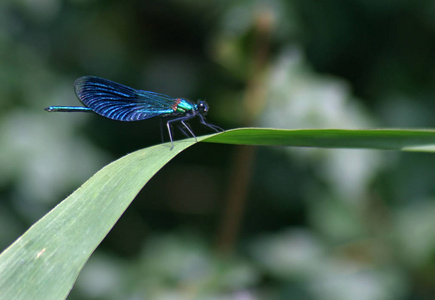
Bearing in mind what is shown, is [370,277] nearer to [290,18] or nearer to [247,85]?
[247,85]

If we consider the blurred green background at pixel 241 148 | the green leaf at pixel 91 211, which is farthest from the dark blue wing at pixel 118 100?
the green leaf at pixel 91 211

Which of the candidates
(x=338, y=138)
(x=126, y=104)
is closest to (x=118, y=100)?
(x=126, y=104)

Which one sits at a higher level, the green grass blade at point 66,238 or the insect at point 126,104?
the insect at point 126,104

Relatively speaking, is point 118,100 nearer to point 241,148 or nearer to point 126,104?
point 126,104

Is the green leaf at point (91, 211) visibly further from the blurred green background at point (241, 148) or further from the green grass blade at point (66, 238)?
the blurred green background at point (241, 148)

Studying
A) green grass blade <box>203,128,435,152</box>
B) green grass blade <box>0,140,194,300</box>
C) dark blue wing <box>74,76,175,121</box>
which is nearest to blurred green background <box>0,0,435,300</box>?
dark blue wing <box>74,76,175,121</box>

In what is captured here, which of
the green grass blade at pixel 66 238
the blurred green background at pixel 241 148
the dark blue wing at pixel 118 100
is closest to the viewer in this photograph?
the green grass blade at pixel 66 238

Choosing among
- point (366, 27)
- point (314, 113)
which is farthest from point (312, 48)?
point (314, 113)
